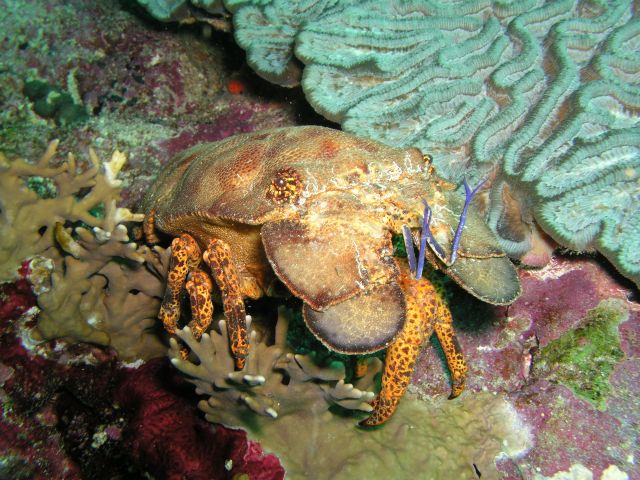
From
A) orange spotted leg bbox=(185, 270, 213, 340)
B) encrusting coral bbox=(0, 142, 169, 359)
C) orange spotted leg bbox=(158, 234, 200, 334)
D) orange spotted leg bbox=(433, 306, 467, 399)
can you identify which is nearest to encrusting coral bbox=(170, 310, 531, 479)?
orange spotted leg bbox=(185, 270, 213, 340)

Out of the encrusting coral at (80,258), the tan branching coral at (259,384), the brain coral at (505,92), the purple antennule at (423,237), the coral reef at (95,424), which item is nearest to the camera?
the purple antennule at (423,237)

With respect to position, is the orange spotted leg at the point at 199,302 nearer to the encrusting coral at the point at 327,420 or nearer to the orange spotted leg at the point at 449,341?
the encrusting coral at the point at 327,420

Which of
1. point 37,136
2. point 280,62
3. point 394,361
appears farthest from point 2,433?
point 280,62

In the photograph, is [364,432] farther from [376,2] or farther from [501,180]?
[376,2]

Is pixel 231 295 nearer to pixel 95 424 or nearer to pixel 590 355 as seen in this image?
pixel 95 424

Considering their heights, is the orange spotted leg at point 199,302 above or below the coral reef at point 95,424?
above

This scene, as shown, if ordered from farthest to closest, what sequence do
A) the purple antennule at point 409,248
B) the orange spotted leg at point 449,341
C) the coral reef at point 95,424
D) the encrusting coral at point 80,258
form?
the encrusting coral at point 80,258
the orange spotted leg at point 449,341
the coral reef at point 95,424
the purple antennule at point 409,248

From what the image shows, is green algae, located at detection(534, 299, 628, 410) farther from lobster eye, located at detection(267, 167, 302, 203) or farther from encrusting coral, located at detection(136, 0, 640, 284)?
lobster eye, located at detection(267, 167, 302, 203)

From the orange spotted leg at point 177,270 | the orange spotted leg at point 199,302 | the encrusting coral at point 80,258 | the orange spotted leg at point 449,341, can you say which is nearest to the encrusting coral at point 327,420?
the orange spotted leg at point 199,302
